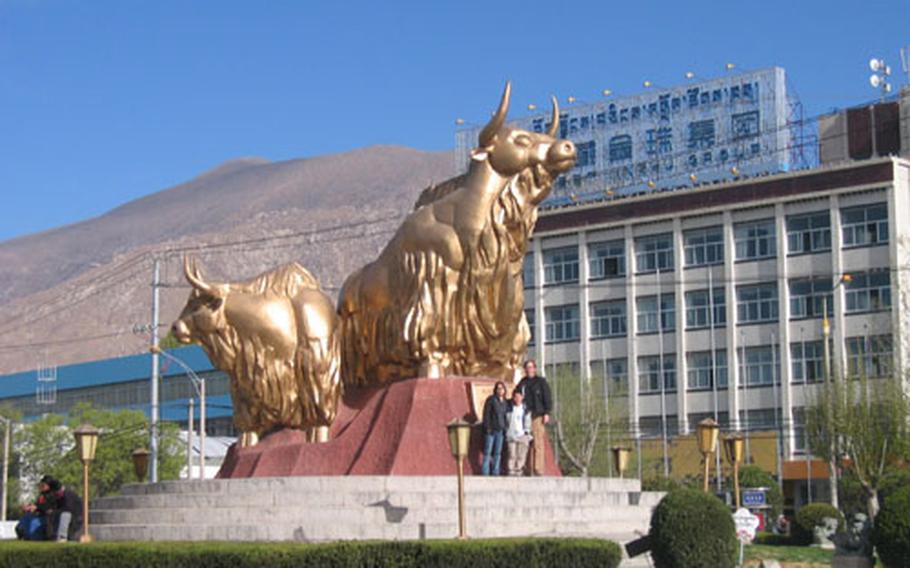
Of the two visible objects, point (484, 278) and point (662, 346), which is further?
point (662, 346)

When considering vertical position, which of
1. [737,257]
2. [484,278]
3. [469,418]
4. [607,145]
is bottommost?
[469,418]

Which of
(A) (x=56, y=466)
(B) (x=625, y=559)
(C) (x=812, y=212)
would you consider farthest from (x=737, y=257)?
(B) (x=625, y=559)

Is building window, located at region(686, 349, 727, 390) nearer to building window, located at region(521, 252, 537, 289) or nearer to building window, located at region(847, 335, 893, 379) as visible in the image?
building window, located at region(847, 335, 893, 379)

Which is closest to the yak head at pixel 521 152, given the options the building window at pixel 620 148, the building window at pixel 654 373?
the building window at pixel 654 373

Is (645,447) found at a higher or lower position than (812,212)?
lower

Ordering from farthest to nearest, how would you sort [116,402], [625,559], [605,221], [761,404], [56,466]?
[116,402] < [605,221] < [761,404] < [56,466] < [625,559]

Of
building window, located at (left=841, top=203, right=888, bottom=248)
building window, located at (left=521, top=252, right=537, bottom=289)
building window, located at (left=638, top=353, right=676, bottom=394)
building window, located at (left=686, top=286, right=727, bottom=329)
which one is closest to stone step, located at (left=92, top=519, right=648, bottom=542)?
building window, located at (left=841, top=203, right=888, bottom=248)

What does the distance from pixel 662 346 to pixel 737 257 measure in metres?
5.01

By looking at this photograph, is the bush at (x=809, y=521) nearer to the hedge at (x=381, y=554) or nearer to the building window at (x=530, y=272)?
the hedge at (x=381, y=554)

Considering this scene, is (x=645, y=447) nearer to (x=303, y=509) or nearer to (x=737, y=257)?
(x=737, y=257)

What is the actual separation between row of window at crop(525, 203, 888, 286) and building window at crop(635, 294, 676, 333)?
1250 millimetres

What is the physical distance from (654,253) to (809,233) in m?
7.06

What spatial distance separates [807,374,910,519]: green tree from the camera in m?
38.8

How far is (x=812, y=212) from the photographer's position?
57.5 metres
